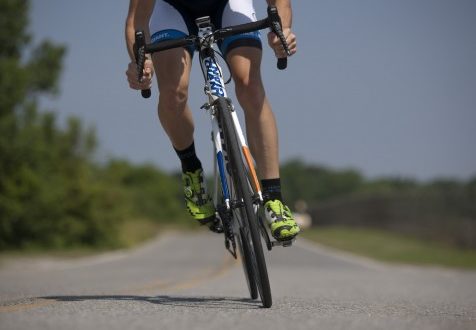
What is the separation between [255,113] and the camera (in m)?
4.71

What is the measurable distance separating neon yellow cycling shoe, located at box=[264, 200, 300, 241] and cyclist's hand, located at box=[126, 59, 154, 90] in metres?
0.99

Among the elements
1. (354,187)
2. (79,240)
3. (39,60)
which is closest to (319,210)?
(79,240)

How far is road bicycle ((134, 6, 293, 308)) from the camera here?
4219 mm

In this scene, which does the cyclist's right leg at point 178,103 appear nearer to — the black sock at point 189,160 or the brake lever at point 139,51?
the black sock at point 189,160

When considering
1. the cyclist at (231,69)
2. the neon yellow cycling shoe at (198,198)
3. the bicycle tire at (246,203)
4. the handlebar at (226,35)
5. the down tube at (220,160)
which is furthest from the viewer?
the neon yellow cycling shoe at (198,198)

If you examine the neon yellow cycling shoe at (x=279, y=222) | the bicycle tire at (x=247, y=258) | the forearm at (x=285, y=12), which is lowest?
the bicycle tire at (x=247, y=258)

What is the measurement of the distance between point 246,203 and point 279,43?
92 centimetres

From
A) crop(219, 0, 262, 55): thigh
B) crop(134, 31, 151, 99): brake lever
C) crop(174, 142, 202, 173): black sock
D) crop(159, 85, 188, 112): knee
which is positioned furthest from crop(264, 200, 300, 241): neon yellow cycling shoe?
crop(134, 31, 151, 99): brake lever

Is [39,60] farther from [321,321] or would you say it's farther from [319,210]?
[319,210]

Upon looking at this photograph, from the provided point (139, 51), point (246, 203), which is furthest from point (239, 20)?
point (246, 203)

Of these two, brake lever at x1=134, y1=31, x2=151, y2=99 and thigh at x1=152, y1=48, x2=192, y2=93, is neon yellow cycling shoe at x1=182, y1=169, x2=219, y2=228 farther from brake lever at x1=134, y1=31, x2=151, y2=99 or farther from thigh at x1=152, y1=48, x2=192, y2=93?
brake lever at x1=134, y1=31, x2=151, y2=99

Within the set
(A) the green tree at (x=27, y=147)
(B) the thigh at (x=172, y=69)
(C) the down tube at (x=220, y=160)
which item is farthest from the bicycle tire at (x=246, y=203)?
(A) the green tree at (x=27, y=147)

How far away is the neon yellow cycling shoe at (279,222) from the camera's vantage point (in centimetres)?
454

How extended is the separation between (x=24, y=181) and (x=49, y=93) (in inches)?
141
